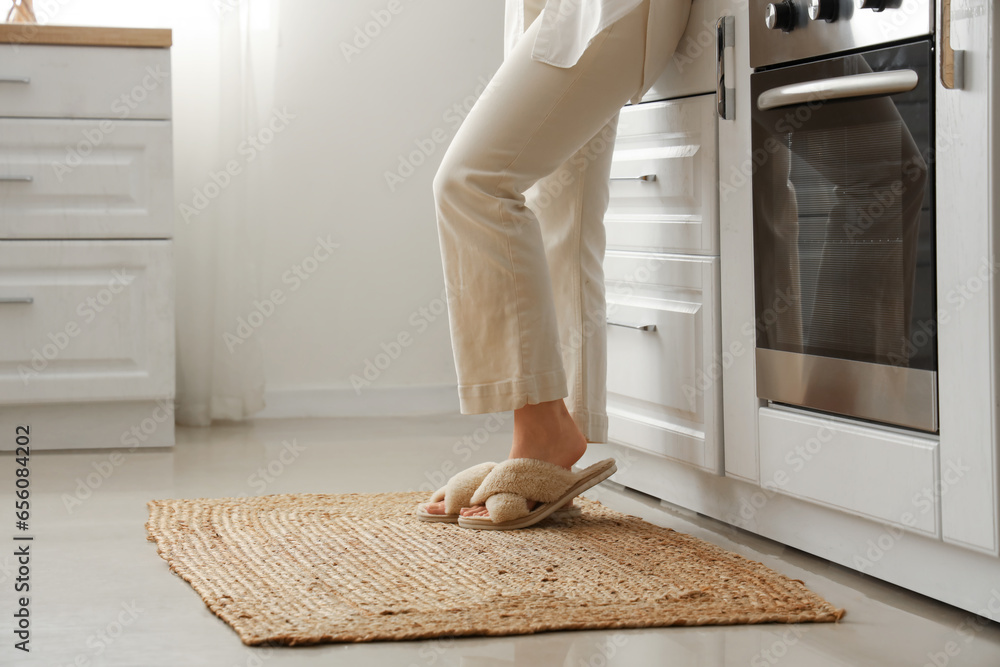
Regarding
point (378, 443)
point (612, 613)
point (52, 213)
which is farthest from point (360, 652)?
point (52, 213)

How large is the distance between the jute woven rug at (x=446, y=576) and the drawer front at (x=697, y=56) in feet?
2.12

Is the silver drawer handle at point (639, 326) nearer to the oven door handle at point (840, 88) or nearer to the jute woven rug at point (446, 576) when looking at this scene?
the jute woven rug at point (446, 576)

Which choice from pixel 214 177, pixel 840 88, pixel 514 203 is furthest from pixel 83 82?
pixel 840 88

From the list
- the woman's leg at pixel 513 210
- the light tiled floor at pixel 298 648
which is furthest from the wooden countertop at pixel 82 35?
the woman's leg at pixel 513 210

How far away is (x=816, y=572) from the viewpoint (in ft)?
4.21

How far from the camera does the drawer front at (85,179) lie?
209cm

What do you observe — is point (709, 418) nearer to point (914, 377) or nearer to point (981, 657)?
point (914, 377)

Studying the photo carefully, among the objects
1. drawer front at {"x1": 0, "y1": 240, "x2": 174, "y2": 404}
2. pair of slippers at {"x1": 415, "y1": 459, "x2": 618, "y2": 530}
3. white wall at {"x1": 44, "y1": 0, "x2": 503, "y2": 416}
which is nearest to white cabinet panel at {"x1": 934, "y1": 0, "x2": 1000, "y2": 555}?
pair of slippers at {"x1": 415, "y1": 459, "x2": 618, "y2": 530}

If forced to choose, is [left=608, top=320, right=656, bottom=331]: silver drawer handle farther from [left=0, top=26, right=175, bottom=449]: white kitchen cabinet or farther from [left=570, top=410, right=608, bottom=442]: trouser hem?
[left=0, top=26, right=175, bottom=449]: white kitchen cabinet

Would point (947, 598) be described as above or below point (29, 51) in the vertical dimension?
below

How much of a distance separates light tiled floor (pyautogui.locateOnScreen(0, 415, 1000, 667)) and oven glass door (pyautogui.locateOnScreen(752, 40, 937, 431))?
0.21 metres

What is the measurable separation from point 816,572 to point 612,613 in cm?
33

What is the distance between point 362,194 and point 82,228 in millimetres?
769

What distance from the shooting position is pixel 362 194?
268cm
